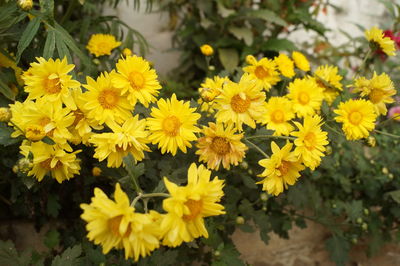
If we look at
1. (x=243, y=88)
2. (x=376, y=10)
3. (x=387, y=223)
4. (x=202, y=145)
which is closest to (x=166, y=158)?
(x=202, y=145)

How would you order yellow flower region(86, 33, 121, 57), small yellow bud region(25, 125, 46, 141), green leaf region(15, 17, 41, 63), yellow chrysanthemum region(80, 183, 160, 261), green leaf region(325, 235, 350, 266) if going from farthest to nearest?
green leaf region(325, 235, 350, 266) → yellow flower region(86, 33, 121, 57) → green leaf region(15, 17, 41, 63) → small yellow bud region(25, 125, 46, 141) → yellow chrysanthemum region(80, 183, 160, 261)

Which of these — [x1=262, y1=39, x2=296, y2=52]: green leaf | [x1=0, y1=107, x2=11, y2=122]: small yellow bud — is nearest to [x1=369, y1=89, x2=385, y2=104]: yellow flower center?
[x1=262, y1=39, x2=296, y2=52]: green leaf

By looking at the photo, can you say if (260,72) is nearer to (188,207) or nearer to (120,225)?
(188,207)

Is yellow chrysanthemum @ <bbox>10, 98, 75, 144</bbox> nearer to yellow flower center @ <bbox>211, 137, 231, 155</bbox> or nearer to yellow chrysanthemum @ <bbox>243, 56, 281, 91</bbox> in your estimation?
yellow flower center @ <bbox>211, 137, 231, 155</bbox>

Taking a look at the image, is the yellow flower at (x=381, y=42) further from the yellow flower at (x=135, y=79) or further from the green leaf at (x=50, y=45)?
the green leaf at (x=50, y=45)

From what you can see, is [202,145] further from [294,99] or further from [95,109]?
[294,99]

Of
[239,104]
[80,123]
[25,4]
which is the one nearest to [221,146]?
[239,104]
